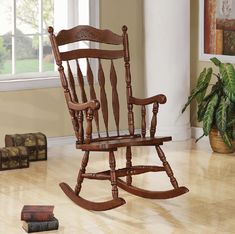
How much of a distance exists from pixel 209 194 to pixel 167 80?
7.83 ft

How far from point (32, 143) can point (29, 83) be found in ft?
2.65

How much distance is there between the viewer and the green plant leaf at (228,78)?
23.8 feet

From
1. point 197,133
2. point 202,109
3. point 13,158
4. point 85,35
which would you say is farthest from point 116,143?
point 197,133

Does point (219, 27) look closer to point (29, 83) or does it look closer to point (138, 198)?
point (29, 83)

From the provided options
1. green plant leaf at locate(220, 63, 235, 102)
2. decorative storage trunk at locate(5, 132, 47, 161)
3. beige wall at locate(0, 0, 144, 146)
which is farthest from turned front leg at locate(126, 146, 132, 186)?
beige wall at locate(0, 0, 144, 146)

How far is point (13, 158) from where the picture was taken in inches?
271

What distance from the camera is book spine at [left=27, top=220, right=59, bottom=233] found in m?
4.99

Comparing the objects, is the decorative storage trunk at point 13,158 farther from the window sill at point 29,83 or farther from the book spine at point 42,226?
the book spine at point 42,226

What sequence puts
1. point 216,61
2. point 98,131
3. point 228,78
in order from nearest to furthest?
point 98,131
point 228,78
point 216,61

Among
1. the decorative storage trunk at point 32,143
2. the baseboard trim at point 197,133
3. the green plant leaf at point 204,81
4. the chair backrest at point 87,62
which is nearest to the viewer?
the chair backrest at point 87,62

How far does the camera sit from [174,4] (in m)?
8.02

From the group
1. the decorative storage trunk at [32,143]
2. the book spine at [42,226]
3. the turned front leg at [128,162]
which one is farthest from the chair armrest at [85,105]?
the decorative storage trunk at [32,143]

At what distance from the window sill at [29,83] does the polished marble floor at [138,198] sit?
2.11 ft

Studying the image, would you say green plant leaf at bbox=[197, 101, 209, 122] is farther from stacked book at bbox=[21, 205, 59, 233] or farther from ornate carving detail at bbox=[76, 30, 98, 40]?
stacked book at bbox=[21, 205, 59, 233]
